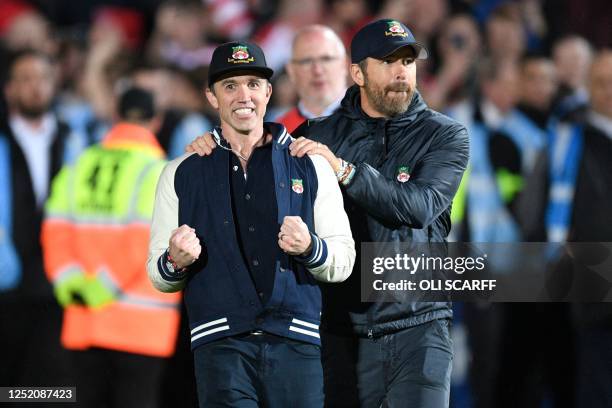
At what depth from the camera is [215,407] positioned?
13.4 feet

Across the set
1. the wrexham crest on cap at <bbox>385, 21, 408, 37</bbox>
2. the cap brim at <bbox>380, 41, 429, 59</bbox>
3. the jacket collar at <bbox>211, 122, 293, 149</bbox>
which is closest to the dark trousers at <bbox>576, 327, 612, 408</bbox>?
the cap brim at <bbox>380, 41, 429, 59</bbox>

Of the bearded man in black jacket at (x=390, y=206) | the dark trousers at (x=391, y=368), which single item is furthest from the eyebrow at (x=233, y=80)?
the dark trousers at (x=391, y=368)

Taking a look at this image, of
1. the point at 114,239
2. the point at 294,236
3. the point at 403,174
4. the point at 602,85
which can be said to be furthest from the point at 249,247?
the point at 602,85

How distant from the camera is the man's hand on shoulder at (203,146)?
4355 mm

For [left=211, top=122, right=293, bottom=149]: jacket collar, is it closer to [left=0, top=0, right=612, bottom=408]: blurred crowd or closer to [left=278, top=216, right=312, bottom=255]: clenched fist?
[left=278, top=216, right=312, bottom=255]: clenched fist

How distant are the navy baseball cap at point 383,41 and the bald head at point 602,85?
6.93 ft

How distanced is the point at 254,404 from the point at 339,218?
27.5 inches

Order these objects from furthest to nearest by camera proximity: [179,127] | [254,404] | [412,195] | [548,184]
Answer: [179,127] → [548,184] → [412,195] → [254,404]

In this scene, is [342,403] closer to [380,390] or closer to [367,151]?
[380,390]

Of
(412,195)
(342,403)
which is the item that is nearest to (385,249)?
(412,195)

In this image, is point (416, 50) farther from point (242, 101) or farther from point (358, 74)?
point (242, 101)

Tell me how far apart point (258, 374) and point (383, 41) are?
1.40 meters

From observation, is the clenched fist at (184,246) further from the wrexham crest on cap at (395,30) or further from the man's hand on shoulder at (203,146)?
the wrexham crest on cap at (395,30)

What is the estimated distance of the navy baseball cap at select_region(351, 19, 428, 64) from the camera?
4711mm
